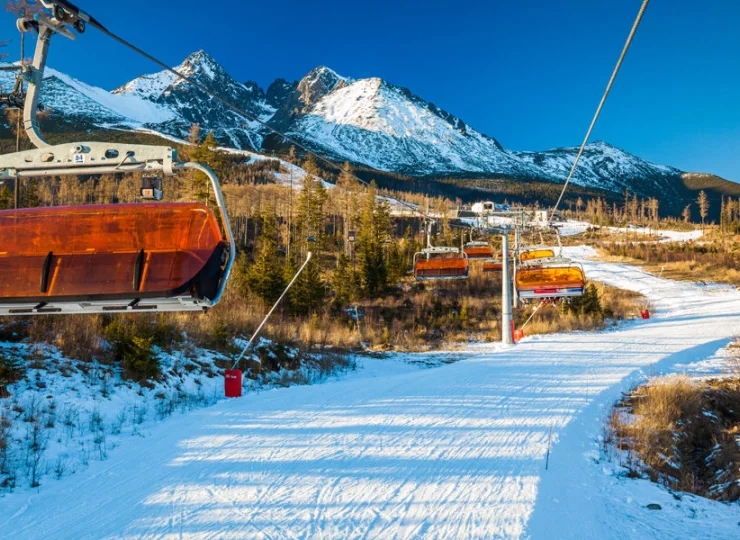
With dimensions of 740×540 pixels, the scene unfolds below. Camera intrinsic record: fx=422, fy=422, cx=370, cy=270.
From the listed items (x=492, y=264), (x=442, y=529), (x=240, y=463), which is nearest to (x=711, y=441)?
(x=442, y=529)

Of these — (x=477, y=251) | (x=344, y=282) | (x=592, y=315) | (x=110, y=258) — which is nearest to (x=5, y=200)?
(x=344, y=282)

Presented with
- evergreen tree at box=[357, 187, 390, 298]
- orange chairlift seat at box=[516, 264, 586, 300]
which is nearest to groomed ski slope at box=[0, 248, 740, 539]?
orange chairlift seat at box=[516, 264, 586, 300]

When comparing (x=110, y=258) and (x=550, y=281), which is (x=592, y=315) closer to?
(x=550, y=281)

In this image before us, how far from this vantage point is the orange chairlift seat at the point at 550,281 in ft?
44.8

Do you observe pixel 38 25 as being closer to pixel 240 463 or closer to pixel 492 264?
pixel 240 463

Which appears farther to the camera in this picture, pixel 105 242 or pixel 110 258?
pixel 105 242

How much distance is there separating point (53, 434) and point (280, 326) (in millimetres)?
11860

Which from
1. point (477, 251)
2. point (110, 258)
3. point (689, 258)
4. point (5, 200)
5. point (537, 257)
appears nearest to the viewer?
point (110, 258)

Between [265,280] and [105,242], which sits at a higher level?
[105,242]

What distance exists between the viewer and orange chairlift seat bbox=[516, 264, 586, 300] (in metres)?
13.7

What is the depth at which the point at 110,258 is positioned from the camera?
14.3ft

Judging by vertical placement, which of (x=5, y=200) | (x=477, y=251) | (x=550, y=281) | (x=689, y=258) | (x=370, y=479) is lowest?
(x=370, y=479)

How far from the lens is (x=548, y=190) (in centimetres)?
18738

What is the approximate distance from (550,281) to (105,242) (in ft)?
42.3
